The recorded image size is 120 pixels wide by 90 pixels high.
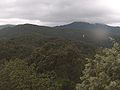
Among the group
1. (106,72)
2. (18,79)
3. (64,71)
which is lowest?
(64,71)

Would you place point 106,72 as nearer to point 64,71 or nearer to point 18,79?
point 18,79

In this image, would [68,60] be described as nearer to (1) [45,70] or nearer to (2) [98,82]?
(1) [45,70]

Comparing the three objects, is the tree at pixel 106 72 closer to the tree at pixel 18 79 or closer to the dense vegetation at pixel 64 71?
the dense vegetation at pixel 64 71

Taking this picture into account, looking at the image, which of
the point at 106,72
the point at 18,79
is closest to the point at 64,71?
the point at 18,79

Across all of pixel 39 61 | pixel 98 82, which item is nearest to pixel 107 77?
pixel 98 82

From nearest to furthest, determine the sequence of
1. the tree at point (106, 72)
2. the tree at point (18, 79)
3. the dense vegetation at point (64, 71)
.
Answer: the tree at point (106, 72) → the dense vegetation at point (64, 71) → the tree at point (18, 79)

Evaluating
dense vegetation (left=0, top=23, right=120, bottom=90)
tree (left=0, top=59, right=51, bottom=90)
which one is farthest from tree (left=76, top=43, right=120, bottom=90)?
tree (left=0, top=59, right=51, bottom=90)

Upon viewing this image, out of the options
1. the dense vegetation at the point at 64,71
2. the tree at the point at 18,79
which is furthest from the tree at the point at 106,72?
the tree at the point at 18,79

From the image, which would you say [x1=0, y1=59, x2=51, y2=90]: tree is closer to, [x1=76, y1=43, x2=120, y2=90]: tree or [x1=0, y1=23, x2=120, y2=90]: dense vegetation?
[x1=0, y1=23, x2=120, y2=90]: dense vegetation
